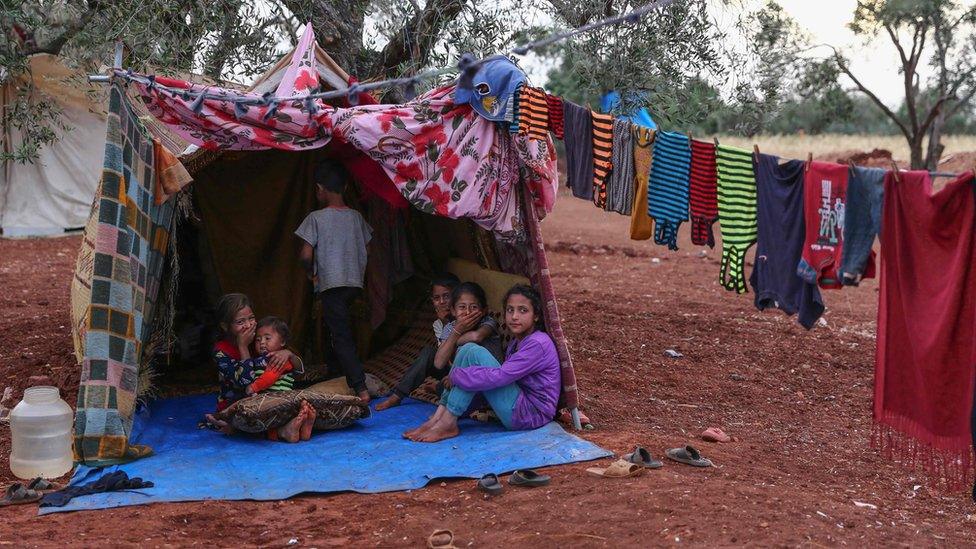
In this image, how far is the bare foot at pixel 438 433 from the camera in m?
5.84

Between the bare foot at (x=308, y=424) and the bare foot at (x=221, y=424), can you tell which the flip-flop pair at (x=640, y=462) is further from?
the bare foot at (x=221, y=424)

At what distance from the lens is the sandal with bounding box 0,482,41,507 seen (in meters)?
4.82

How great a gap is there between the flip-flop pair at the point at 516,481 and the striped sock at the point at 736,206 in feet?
4.20

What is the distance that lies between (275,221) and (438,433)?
2.51 meters

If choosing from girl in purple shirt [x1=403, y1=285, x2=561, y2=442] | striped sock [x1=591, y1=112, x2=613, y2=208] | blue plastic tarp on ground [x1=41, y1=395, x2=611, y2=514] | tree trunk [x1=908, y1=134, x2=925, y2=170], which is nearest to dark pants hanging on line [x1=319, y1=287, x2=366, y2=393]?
blue plastic tarp on ground [x1=41, y1=395, x2=611, y2=514]

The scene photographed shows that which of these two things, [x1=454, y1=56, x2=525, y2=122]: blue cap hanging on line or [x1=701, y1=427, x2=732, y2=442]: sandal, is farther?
[x1=701, y1=427, x2=732, y2=442]: sandal

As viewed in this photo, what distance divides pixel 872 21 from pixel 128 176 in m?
13.7

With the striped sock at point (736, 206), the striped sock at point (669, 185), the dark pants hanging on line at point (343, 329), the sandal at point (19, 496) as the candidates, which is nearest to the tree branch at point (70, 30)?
the dark pants hanging on line at point (343, 329)

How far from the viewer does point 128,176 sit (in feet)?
17.6

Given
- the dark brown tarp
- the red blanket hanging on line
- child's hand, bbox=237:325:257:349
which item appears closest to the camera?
the red blanket hanging on line

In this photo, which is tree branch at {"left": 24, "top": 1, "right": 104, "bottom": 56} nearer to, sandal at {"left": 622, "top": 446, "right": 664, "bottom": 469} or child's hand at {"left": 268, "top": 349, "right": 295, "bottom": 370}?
child's hand at {"left": 268, "top": 349, "right": 295, "bottom": 370}

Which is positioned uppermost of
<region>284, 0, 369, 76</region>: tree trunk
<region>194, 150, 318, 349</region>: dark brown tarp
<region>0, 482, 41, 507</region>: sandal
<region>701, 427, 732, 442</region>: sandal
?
<region>284, 0, 369, 76</region>: tree trunk

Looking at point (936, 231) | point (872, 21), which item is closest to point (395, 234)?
point (936, 231)

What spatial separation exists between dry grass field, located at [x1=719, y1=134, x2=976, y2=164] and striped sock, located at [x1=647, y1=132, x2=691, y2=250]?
18.2 meters
